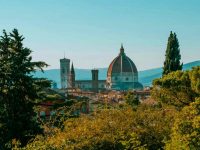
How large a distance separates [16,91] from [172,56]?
3053cm

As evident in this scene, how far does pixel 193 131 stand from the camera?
50.8 ft

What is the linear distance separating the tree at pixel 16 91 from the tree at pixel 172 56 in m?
28.0

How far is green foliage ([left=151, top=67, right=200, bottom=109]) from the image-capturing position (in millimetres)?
30359

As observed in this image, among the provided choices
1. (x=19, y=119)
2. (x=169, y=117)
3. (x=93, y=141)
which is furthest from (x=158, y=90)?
(x=93, y=141)

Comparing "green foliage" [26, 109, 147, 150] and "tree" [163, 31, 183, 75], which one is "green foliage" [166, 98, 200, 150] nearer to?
"green foliage" [26, 109, 147, 150]

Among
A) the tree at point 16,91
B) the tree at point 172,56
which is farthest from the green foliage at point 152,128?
the tree at point 172,56

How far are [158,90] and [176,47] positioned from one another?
20.4m

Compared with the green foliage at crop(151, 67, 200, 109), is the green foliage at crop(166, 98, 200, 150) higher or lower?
lower

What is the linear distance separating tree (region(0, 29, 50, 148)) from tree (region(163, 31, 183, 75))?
2798 centimetres

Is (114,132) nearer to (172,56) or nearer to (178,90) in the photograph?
(178,90)

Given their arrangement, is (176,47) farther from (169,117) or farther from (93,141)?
(93,141)

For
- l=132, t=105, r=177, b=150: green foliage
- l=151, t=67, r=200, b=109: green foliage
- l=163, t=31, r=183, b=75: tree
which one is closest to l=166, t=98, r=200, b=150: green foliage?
l=132, t=105, r=177, b=150: green foliage

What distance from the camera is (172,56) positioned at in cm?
5034

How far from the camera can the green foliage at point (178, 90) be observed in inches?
1195
